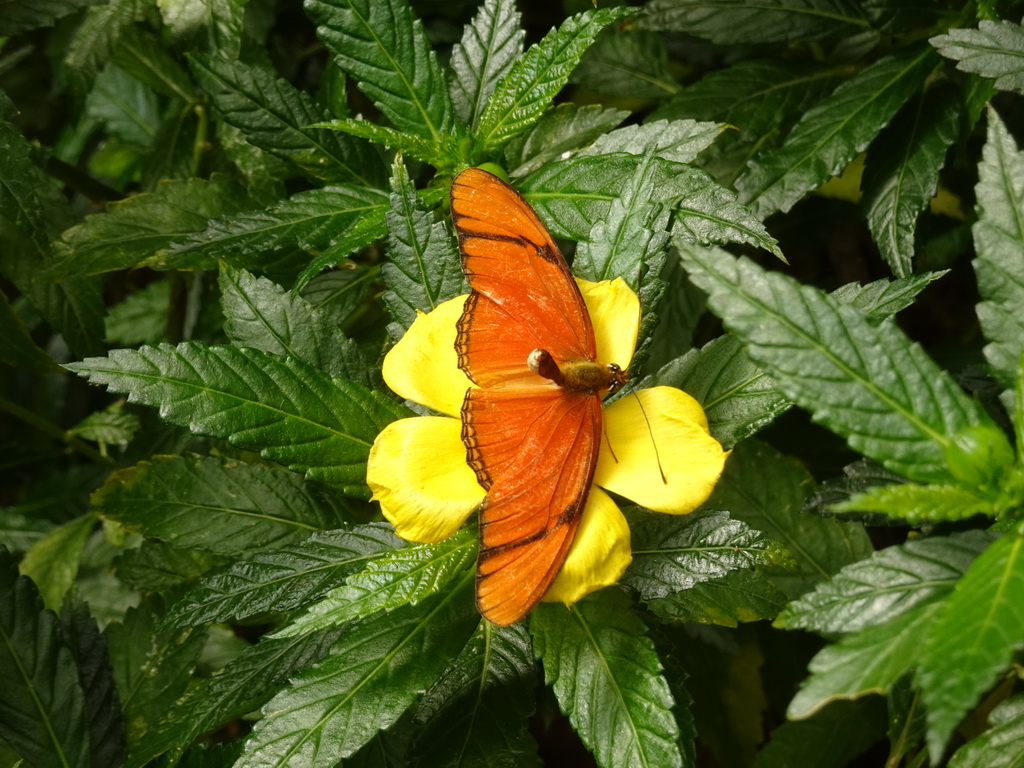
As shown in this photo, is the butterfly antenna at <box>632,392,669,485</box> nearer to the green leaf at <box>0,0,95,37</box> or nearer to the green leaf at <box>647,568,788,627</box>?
the green leaf at <box>647,568,788,627</box>

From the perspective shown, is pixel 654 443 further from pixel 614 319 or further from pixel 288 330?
pixel 288 330

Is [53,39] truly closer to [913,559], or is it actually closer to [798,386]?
[798,386]

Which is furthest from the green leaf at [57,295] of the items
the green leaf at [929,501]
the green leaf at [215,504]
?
the green leaf at [929,501]

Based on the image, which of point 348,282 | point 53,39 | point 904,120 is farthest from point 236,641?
point 904,120

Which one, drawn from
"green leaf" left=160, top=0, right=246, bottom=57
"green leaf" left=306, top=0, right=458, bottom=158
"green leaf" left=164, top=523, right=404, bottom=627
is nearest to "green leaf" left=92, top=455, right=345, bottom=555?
"green leaf" left=164, top=523, right=404, bottom=627

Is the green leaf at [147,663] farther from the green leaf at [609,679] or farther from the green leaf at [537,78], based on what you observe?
the green leaf at [537,78]

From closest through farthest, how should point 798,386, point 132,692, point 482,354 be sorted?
point 798,386
point 482,354
point 132,692
